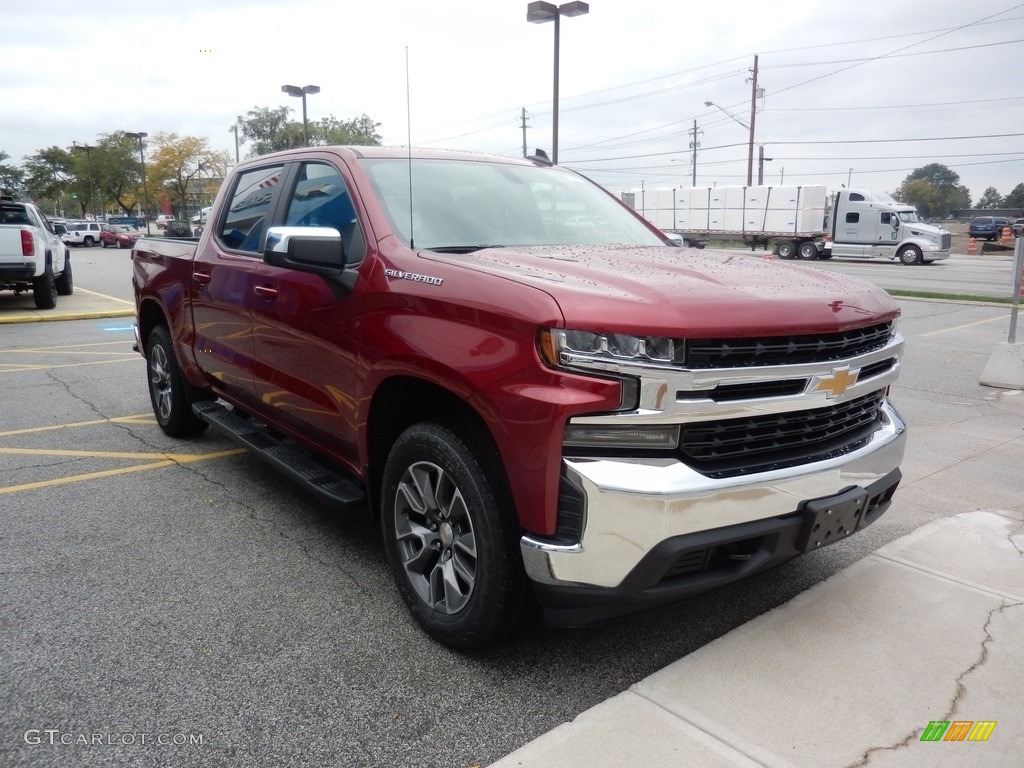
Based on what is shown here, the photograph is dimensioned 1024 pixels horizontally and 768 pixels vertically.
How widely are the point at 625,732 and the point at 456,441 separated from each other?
3.49 feet

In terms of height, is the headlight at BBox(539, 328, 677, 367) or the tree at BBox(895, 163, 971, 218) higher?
the tree at BBox(895, 163, 971, 218)

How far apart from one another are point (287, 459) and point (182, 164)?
72277 mm

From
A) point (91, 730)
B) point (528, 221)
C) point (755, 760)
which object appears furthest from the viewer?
point (528, 221)

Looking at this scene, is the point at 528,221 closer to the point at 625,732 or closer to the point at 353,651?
the point at 353,651

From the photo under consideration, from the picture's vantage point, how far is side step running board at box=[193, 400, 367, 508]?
11.6 feet

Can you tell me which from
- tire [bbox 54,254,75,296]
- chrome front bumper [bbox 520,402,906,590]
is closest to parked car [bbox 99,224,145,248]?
tire [bbox 54,254,75,296]

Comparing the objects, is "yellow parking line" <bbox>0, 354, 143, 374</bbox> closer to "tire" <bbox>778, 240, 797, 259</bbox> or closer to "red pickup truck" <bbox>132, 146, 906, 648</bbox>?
"red pickup truck" <bbox>132, 146, 906, 648</bbox>

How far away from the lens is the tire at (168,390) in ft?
18.4

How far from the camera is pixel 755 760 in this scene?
2344 millimetres

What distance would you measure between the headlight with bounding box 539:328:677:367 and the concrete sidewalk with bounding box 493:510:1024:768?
3.69 ft

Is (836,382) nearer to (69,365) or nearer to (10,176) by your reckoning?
(69,365)

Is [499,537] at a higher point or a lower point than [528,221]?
lower

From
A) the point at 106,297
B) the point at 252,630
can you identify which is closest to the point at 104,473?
the point at 252,630

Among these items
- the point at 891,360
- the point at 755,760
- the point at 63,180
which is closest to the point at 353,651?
the point at 755,760
